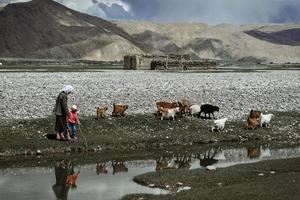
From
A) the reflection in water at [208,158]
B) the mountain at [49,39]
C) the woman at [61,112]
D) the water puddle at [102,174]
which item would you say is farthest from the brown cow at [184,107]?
the mountain at [49,39]

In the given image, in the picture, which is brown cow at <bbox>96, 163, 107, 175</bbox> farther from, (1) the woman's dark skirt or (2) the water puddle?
(1) the woman's dark skirt

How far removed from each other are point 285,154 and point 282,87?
22.5 meters

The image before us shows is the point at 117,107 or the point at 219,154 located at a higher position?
the point at 117,107

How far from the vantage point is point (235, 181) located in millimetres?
15641

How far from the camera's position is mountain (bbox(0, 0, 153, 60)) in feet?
536

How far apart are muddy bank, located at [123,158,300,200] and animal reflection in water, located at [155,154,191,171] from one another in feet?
4.14

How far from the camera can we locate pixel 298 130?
26156 mm

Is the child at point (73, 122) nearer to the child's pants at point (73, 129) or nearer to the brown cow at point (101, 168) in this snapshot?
the child's pants at point (73, 129)

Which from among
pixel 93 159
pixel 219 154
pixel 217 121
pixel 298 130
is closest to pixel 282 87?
pixel 298 130

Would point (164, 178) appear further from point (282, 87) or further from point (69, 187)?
point (282, 87)

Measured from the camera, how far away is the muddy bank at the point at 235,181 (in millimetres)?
13414

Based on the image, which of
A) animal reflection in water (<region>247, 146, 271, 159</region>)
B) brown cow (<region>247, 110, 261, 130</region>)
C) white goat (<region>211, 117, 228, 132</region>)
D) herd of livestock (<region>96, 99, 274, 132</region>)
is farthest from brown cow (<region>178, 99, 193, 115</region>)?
animal reflection in water (<region>247, 146, 271, 159</region>)

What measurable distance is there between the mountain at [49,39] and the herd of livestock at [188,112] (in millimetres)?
132013

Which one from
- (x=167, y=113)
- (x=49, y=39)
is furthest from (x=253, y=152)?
(x=49, y=39)
